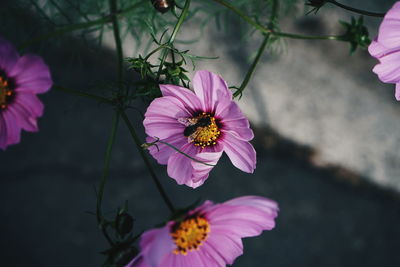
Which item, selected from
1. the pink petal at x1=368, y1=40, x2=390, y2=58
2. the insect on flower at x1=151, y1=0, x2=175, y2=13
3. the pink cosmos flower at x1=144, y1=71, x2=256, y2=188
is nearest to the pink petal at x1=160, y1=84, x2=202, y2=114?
the pink cosmos flower at x1=144, y1=71, x2=256, y2=188

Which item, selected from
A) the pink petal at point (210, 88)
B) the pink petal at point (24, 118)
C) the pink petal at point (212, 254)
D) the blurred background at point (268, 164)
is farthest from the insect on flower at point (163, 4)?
the blurred background at point (268, 164)

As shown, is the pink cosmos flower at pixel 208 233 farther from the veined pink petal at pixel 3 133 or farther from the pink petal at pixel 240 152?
the veined pink petal at pixel 3 133

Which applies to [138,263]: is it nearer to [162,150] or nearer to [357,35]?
[162,150]

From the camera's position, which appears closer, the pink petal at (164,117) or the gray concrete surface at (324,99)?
the pink petal at (164,117)

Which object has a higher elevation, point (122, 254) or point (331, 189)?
point (331, 189)

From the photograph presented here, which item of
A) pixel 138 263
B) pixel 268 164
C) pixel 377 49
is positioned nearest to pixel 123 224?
pixel 138 263

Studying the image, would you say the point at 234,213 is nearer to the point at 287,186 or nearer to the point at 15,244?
the point at 287,186

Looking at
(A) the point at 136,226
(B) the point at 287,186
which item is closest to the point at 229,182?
(B) the point at 287,186

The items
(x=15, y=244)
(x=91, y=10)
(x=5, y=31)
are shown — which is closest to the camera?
(x=91, y=10)
